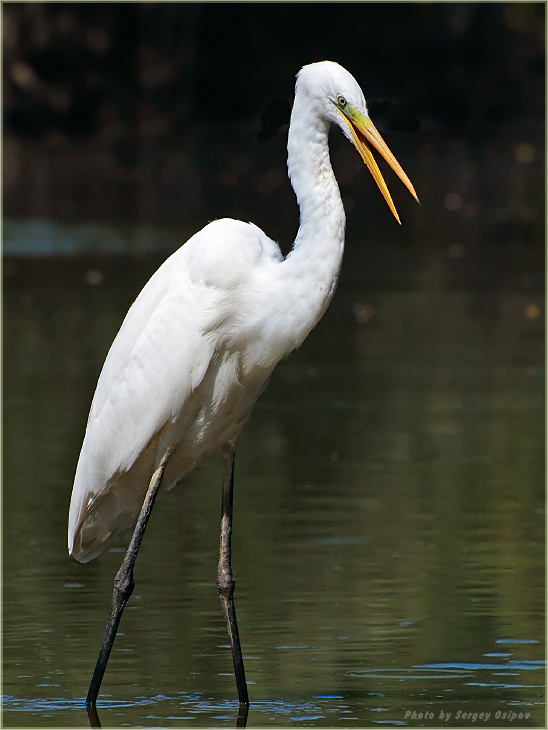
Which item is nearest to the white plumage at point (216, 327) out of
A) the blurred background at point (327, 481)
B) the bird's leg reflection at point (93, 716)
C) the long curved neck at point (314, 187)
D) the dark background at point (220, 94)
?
the long curved neck at point (314, 187)

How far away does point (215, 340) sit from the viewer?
201 inches

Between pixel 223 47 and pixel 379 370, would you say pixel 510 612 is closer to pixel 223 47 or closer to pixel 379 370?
pixel 379 370

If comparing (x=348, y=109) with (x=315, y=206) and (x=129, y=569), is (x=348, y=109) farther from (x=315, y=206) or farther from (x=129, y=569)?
(x=129, y=569)

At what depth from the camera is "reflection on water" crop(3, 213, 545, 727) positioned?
197 inches

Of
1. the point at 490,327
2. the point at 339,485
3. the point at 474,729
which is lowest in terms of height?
the point at 474,729

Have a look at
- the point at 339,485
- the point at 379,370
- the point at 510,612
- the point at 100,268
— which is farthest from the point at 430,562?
the point at 100,268

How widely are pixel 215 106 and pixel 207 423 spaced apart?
29.9 metres

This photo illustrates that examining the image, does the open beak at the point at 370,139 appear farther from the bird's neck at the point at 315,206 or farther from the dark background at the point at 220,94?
the dark background at the point at 220,94

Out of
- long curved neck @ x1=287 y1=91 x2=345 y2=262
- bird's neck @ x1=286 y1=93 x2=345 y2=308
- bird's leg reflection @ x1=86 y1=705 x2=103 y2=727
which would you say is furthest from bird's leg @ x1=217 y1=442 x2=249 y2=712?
long curved neck @ x1=287 y1=91 x2=345 y2=262

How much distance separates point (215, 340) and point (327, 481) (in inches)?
107

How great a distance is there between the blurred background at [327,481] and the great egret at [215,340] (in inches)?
12.1

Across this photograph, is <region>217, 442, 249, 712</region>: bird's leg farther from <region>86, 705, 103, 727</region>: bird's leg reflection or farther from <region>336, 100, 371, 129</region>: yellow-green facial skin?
<region>336, 100, 371, 129</region>: yellow-green facial skin

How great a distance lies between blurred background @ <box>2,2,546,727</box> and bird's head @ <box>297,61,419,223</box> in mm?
297

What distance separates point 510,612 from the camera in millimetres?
5695
